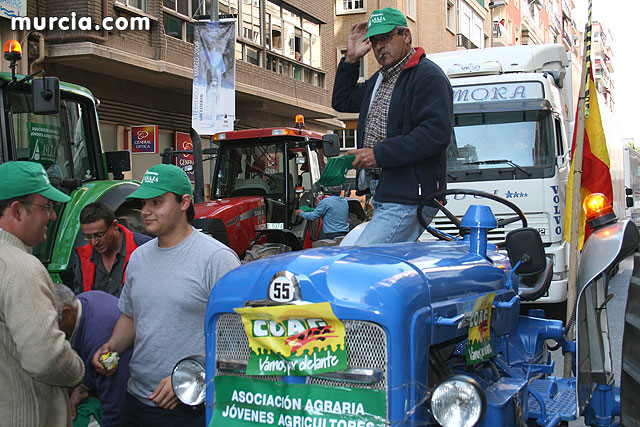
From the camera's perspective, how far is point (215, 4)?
13.9m

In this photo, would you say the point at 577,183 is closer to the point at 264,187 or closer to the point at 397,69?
the point at 397,69

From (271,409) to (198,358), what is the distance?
1.71 feet

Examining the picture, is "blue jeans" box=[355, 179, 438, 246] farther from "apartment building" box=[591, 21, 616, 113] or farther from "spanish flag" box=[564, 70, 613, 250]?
"apartment building" box=[591, 21, 616, 113]

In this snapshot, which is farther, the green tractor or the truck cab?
the truck cab

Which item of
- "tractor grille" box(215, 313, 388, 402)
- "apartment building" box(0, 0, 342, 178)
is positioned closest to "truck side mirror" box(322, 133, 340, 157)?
"apartment building" box(0, 0, 342, 178)

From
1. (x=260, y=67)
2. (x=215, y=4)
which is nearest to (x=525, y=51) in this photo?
(x=215, y=4)

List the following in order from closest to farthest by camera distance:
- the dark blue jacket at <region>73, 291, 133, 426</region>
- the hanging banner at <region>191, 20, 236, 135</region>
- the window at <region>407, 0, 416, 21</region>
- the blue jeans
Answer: the blue jeans → the dark blue jacket at <region>73, 291, 133, 426</region> → the hanging banner at <region>191, 20, 236, 135</region> → the window at <region>407, 0, 416, 21</region>

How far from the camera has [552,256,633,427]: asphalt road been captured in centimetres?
652

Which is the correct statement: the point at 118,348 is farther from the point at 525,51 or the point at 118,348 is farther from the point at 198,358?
the point at 525,51

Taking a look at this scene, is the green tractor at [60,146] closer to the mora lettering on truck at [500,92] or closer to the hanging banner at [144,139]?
the mora lettering on truck at [500,92]

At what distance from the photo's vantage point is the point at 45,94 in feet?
21.7

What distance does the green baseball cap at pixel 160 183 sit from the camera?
3.65 m

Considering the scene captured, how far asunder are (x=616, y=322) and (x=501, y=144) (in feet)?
8.43

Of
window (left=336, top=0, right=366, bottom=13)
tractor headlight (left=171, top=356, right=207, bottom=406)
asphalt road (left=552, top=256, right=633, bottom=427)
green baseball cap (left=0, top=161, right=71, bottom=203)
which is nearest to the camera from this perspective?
tractor headlight (left=171, top=356, right=207, bottom=406)
